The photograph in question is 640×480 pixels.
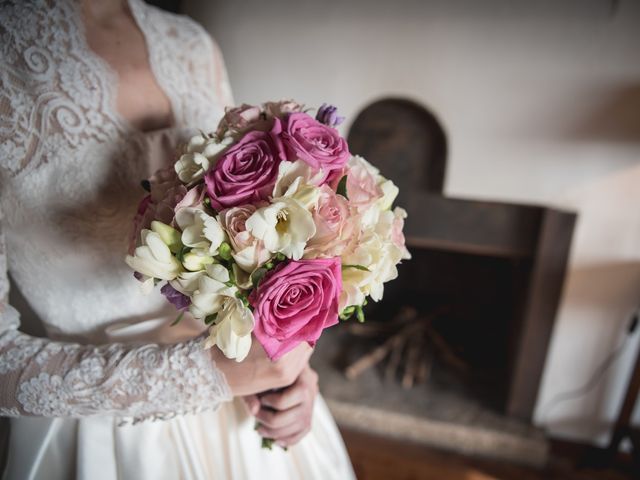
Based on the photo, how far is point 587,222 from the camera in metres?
1.33

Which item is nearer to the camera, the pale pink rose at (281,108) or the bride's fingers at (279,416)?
the pale pink rose at (281,108)

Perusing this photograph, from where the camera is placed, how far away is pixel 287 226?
1.23 ft

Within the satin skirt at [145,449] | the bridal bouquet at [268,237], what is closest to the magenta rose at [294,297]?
the bridal bouquet at [268,237]

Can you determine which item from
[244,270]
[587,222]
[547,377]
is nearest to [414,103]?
[587,222]

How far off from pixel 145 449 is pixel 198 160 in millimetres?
486

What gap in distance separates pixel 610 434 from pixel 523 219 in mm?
1084

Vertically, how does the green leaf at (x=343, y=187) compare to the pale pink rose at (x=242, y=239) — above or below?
above

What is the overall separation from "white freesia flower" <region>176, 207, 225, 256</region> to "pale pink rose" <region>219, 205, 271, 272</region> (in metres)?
0.01

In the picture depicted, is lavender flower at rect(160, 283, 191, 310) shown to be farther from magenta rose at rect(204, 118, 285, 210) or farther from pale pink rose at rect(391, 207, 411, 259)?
pale pink rose at rect(391, 207, 411, 259)

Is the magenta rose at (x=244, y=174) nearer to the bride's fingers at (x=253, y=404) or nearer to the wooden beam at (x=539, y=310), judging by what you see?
the bride's fingers at (x=253, y=404)

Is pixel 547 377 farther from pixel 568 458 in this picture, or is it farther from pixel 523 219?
pixel 523 219

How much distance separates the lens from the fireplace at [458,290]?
1364 millimetres

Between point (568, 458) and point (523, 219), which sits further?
point (568, 458)

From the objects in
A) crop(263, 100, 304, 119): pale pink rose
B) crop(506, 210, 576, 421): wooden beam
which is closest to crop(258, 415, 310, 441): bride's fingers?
crop(263, 100, 304, 119): pale pink rose
